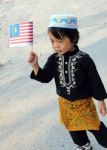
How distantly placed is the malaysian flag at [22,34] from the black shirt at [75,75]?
201 millimetres

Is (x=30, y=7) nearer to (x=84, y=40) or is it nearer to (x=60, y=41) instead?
(x=84, y=40)

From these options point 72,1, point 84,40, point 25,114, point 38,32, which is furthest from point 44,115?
point 72,1

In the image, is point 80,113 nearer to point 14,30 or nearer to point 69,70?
point 69,70

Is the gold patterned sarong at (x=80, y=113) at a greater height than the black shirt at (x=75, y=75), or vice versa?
the black shirt at (x=75, y=75)

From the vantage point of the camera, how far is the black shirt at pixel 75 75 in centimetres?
245

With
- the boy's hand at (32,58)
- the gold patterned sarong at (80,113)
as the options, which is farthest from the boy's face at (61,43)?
the gold patterned sarong at (80,113)

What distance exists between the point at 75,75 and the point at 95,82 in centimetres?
13

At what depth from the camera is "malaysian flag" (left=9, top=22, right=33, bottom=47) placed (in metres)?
2.52

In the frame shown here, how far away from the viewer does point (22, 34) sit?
2547mm

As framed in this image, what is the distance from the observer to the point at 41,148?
3.20 metres

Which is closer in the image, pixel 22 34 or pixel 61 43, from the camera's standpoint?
pixel 61 43

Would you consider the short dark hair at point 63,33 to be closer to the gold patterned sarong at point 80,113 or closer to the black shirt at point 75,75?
the black shirt at point 75,75

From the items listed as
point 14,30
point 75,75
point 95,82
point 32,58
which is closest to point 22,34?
point 14,30

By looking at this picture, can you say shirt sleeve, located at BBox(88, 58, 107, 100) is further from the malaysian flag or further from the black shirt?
the malaysian flag
